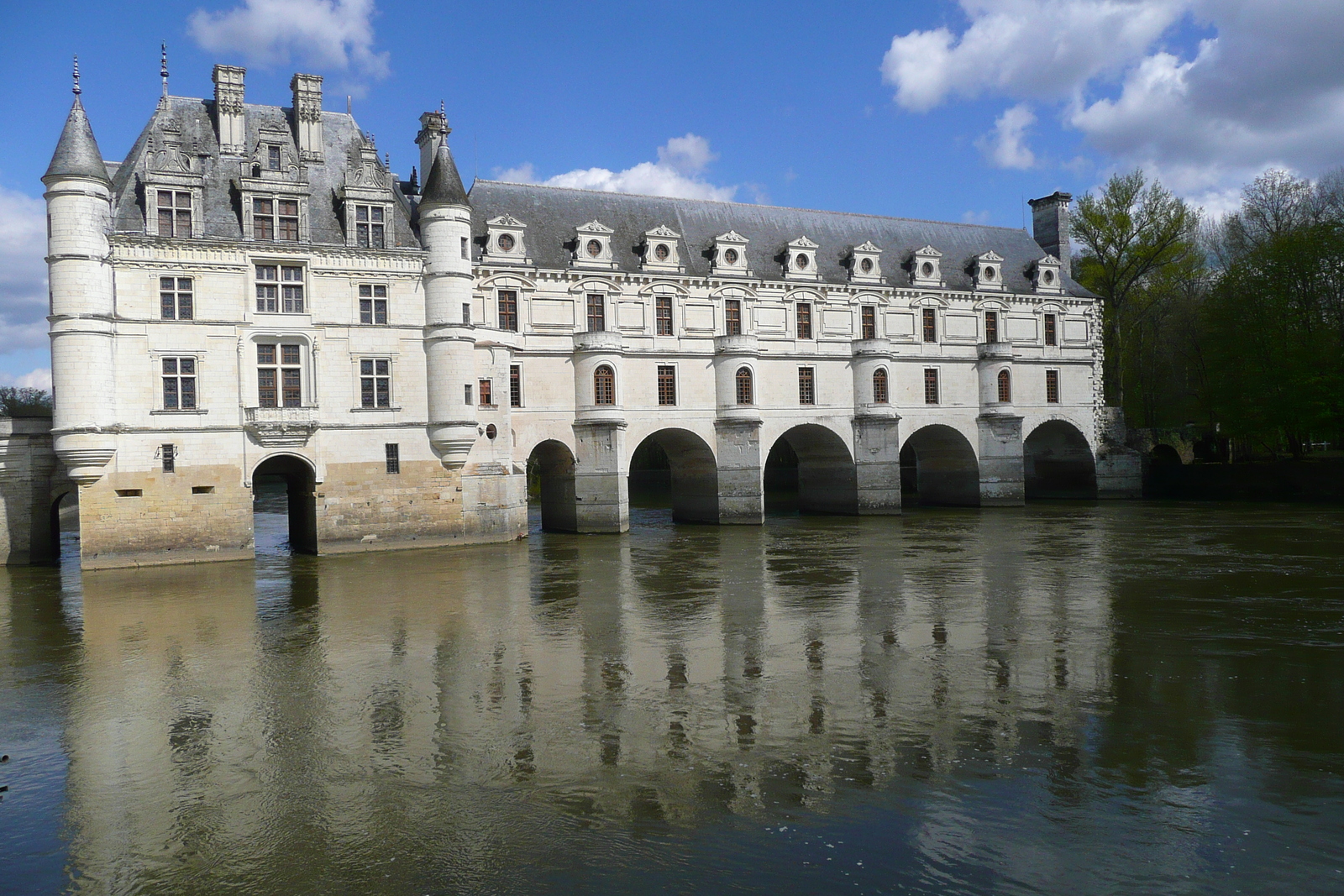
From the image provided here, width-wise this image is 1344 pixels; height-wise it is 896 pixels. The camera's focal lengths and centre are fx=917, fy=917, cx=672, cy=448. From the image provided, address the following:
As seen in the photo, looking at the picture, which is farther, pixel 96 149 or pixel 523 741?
pixel 96 149

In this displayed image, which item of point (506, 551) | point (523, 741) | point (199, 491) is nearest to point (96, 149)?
point (199, 491)

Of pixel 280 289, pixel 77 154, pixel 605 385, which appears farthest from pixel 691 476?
pixel 77 154

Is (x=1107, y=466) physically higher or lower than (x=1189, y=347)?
lower

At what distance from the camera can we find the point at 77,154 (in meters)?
26.8

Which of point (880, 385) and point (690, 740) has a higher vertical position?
point (880, 385)

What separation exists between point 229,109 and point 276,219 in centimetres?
432

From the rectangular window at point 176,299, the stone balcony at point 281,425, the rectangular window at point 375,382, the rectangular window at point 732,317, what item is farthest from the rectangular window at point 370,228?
the rectangular window at point 732,317

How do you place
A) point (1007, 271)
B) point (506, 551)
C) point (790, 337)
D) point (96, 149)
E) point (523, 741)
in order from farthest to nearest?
point (1007, 271) < point (790, 337) < point (506, 551) < point (96, 149) < point (523, 741)

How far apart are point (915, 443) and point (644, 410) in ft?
56.3

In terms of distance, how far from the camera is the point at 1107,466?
46.0 metres

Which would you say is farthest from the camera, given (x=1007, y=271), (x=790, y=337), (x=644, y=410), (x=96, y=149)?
(x=1007, y=271)

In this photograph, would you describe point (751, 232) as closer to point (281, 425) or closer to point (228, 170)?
point (228, 170)

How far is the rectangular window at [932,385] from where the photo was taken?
139 ft

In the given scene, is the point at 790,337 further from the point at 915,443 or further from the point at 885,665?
the point at 885,665
